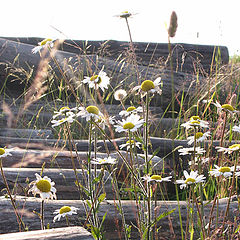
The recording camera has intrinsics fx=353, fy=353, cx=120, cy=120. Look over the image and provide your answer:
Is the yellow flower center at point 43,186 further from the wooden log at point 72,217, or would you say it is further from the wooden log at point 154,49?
the wooden log at point 154,49

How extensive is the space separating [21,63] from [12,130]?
4.05 ft

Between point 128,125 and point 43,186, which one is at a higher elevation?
point 128,125

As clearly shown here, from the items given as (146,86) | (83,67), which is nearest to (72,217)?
(146,86)

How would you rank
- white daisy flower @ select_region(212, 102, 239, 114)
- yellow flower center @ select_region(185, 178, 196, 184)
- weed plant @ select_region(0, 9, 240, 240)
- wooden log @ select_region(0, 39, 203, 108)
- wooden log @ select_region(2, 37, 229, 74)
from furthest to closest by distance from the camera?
wooden log @ select_region(2, 37, 229, 74) < wooden log @ select_region(0, 39, 203, 108) < white daisy flower @ select_region(212, 102, 239, 114) < yellow flower center @ select_region(185, 178, 196, 184) < weed plant @ select_region(0, 9, 240, 240)

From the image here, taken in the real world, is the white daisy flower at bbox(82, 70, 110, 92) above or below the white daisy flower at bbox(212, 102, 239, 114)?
above

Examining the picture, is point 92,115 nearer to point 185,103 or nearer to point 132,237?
point 132,237

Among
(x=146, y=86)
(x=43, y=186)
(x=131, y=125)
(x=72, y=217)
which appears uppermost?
(x=146, y=86)

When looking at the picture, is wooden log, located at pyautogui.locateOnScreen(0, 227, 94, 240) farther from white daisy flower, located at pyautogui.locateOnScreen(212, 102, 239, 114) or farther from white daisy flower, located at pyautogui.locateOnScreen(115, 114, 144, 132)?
white daisy flower, located at pyautogui.locateOnScreen(212, 102, 239, 114)

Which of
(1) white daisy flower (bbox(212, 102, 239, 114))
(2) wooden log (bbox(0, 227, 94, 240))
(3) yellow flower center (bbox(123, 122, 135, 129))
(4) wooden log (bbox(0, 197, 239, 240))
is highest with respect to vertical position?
(1) white daisy flower (bbox(212, 102, 239, 114))

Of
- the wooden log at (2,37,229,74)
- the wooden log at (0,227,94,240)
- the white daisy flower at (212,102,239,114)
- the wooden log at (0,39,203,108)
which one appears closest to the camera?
the wooden log at (0,227,94,240)

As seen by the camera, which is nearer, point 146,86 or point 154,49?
point 146,86

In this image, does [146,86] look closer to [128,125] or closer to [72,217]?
[128,125]

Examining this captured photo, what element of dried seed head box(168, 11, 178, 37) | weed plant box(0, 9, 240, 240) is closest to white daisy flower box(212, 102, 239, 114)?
weed plant box(0, 9, 240, 240)

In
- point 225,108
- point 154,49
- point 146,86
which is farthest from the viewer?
point 154,49
